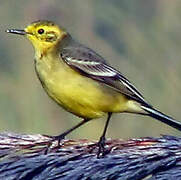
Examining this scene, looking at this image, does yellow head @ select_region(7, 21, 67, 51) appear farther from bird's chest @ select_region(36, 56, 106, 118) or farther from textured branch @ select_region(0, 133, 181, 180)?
textured branch @ select_region(0, 133, 181, 180)

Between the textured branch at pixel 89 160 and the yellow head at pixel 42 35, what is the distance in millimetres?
1428

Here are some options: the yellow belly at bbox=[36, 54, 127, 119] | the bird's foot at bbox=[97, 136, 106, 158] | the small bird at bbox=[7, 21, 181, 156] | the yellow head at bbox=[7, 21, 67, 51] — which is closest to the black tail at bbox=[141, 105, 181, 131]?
the small bird at bbox=[7, 21, 181, 156]

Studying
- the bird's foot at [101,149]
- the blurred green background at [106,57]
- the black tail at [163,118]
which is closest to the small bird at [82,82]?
the black tail at [163,118]

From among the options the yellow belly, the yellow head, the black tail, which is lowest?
the black tail

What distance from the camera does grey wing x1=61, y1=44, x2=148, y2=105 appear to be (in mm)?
5250

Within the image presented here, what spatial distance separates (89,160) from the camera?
376 centimetres

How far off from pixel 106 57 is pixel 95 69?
2.03 meters

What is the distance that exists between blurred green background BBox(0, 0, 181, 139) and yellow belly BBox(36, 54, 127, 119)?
5.40 feet

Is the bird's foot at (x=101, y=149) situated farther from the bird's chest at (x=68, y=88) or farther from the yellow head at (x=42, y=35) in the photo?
the yellow head at (x=42, y=35)

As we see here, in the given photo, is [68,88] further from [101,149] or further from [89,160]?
[89,160]

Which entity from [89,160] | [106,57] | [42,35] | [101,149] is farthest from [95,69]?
[106,57]

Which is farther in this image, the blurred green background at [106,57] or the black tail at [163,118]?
the blurred green background at [106,57]

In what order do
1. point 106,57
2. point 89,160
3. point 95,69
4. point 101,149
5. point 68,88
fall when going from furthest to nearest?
point 106,57 → point 95,69 → point 68,88 → point 101,149 → point 89,160

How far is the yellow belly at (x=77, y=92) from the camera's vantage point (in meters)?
5.06
